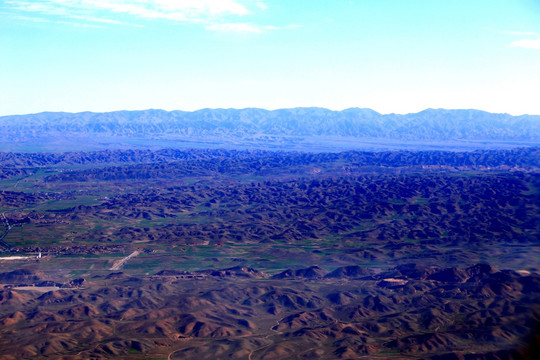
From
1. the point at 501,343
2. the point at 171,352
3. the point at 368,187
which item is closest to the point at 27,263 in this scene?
the point at 171,352

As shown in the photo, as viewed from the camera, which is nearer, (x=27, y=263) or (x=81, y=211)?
(x=27, y=263)

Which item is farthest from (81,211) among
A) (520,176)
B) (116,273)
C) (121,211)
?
(520,176)

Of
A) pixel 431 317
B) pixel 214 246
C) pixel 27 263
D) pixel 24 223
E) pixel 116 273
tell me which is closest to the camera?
pixel 431 317

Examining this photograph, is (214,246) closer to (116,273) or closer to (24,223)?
(116,273)

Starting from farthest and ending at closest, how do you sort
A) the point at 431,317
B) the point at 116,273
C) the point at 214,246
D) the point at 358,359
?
the point at 214,246 < the point at 116,273 < the point at 431,317 < the point at 358,359

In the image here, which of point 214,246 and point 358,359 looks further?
point 214,246

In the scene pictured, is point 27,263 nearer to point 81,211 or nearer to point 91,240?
point 91,240
